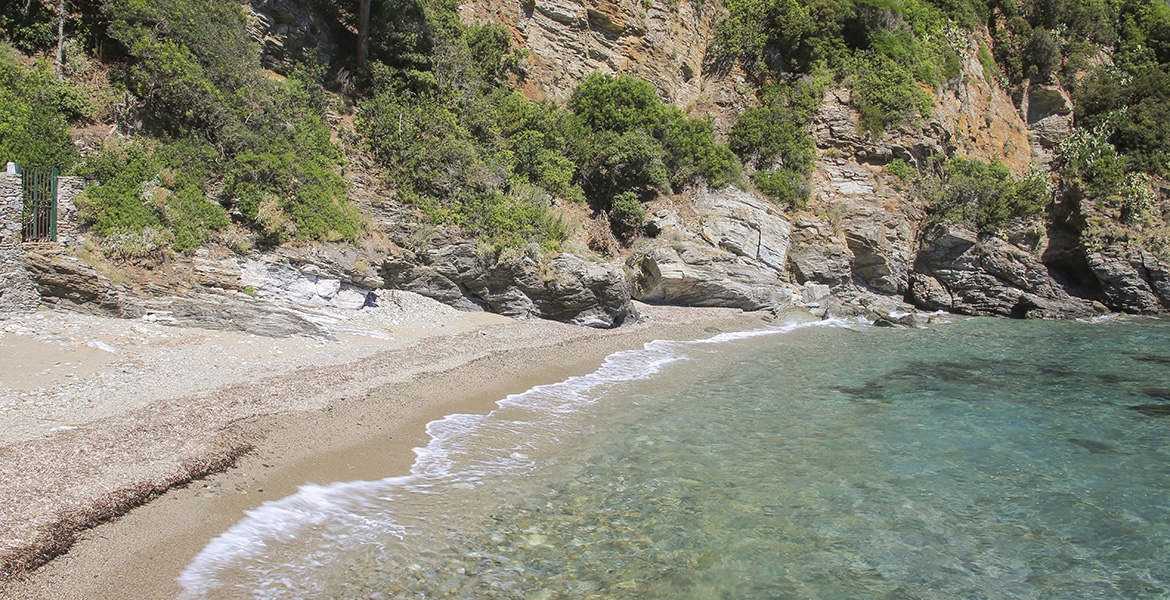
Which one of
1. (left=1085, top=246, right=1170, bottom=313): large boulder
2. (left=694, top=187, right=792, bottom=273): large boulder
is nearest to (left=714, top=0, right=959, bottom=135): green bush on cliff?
(left=1085, top=246, right=1170, bottom=313): large boulder

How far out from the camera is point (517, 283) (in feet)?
52.0

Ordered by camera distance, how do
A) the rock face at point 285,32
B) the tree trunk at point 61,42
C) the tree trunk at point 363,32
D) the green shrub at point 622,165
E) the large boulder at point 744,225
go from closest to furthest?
the tree trunk at point 61,42 → the rock face at point 285,32 → the tree trunk at point 363,32 → the green shrub at point 622,165 → the large boulder at point 744,225

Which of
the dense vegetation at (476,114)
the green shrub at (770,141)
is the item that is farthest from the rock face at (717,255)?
the green shrub at (770,141)

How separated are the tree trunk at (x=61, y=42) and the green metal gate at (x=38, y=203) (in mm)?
3928

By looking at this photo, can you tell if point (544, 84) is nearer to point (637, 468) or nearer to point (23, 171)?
point (23, 171)

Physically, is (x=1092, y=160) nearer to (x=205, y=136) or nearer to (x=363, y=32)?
(x=363, y=32)

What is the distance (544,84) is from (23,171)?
61.6 ft

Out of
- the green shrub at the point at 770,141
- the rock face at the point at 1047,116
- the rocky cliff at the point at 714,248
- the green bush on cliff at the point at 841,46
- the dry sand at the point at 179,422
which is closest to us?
the dry sand at the point at 179,422

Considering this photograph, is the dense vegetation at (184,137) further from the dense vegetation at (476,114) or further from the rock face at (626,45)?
the rock face at (626,45)

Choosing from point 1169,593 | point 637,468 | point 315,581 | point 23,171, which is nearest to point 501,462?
point 637,468

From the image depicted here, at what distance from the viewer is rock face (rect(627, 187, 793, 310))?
19.8 metres

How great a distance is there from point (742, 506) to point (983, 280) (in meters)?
25.7

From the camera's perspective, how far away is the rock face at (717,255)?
1978 cm

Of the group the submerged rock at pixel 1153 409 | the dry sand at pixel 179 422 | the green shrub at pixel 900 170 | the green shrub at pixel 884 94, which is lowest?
the dry sand at pixel 179 422
